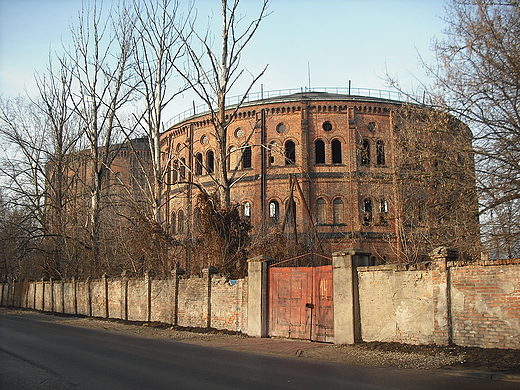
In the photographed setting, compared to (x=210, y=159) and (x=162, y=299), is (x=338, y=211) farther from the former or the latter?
(x=162, y=299)

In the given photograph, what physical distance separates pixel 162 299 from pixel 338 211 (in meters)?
16.3

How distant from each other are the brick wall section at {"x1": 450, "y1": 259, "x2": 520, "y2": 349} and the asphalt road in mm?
1787

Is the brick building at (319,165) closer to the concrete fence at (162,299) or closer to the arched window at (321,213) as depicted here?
the arched window at (321,213)

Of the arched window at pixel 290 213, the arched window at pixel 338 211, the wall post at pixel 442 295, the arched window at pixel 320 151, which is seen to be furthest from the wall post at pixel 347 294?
the arched window at pixel 320 151

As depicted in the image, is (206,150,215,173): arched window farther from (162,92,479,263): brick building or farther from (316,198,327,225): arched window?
(316,198,327,225): arched window

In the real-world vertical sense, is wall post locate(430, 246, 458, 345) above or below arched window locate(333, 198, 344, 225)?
below

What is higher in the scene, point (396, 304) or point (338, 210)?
point (338, 210)

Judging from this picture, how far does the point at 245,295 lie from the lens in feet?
52.2

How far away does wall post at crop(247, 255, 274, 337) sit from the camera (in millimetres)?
14961

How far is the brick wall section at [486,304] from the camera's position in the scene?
9453mm

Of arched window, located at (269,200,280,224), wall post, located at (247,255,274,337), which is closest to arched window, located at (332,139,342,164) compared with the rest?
arched window, located at (269,200,280,224)

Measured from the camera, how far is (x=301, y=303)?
14117 millimetres

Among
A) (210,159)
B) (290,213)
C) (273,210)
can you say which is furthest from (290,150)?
(210,159)

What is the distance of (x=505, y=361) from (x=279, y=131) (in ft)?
88.3
